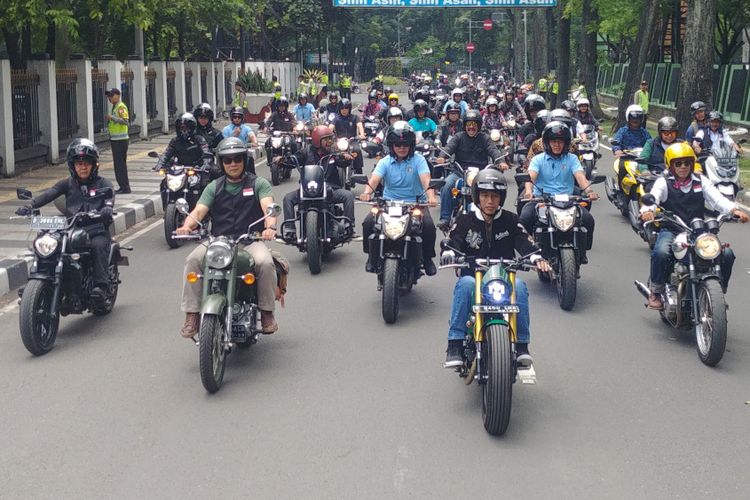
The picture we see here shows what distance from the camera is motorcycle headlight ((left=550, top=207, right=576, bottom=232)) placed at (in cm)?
966

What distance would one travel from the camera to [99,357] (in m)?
8.16

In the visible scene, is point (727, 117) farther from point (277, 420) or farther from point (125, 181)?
point (277, 420)

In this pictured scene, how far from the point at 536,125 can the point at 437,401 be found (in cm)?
800

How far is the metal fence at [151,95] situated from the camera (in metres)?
34.1

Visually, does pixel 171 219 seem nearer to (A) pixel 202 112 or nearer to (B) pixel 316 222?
(A) pixel 202 112

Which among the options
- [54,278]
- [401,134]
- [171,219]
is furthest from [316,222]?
[54,278]

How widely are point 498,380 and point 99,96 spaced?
78.6ft

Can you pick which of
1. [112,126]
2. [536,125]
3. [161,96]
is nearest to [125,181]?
[112,126]

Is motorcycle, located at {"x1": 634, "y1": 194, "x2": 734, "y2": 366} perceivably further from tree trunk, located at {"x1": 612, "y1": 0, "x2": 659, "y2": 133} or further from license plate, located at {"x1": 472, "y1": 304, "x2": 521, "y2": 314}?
tree trunk, located at {"x1": 612, "y1": 0, "x2": 659, "y2": 133}

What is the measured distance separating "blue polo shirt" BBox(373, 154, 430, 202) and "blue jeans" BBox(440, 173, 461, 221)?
90.5 inches

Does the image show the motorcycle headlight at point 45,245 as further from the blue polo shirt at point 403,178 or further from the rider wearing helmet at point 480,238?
the blue polo shirt at point 403,178

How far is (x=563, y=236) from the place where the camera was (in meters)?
9.73

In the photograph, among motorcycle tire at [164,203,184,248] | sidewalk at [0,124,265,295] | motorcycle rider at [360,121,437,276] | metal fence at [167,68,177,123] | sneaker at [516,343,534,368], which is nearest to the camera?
sneaker at [516,343,534,368]

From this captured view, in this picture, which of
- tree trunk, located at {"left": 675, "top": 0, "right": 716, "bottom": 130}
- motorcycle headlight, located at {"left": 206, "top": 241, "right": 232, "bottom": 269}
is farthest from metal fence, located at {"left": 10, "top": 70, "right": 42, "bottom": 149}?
motorcycle headlight, located at {"left": 206, "top": 241, "right": 232, "bottom": 269}
